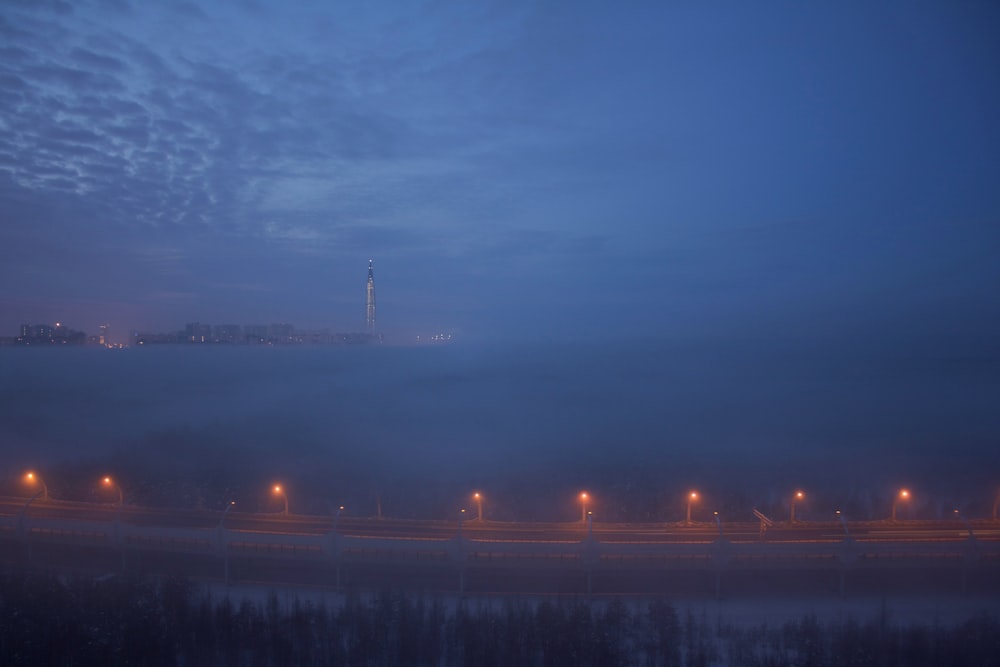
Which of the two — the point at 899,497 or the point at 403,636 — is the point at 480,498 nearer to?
the point at 403,636

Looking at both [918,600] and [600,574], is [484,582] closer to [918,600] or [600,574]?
[600,574]

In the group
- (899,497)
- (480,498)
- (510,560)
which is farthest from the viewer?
(899,497)

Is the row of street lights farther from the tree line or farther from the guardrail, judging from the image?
the tree line

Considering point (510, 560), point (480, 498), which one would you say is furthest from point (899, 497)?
point (510, 560)

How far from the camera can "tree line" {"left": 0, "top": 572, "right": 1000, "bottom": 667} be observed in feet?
13.9

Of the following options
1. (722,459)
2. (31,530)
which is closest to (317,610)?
(31,530)

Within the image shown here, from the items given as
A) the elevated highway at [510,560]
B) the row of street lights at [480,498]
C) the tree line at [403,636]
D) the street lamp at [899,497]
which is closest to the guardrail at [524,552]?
the elevated highway at [510,560]

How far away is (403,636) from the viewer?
16.0 feet

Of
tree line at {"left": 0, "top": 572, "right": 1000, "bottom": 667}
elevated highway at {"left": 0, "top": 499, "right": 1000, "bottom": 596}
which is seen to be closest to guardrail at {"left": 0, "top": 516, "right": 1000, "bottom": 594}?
elevated highway at {"left": 0, "top": 499, "right": 1000, "bottom": 596}

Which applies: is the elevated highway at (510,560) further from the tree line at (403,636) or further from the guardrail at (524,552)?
the tree line at (403,636)

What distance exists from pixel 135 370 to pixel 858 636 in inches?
1129

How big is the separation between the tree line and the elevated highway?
1348mm

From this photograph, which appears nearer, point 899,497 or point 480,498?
point 480,498

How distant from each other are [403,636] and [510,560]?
260cm
